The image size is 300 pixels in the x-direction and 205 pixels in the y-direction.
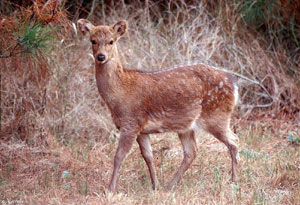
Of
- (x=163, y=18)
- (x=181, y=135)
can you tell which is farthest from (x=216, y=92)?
(x=163, y=18)

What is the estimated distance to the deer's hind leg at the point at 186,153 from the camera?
7.11 metres

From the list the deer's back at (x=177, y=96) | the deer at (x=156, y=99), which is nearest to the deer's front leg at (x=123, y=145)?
the deer at (x=156, y=99)

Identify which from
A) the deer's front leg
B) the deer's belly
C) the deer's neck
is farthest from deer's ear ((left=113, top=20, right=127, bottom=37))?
the deer's front leg

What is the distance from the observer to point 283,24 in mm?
11398

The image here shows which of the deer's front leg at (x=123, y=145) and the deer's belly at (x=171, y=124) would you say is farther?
the deer's belly at (x=171, y=124)

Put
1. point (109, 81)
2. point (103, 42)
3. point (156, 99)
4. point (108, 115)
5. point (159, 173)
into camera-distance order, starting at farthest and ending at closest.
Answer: point (108, 115) → point (159, 173) → point (156, 99) → point (109, 81) → point (103, 42)

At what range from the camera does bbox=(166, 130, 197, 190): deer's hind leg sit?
23.3ft

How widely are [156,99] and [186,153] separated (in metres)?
0.90

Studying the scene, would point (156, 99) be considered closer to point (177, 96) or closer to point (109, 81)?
point (177, 96)

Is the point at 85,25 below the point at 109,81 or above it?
above

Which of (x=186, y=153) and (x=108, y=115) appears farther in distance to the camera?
(x=108, y=115)

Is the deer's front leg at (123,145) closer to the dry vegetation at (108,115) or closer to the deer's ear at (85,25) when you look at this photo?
the dry vegetation at (108,115)

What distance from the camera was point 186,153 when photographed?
7.33m

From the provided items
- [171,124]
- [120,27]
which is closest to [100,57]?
[120,27]
